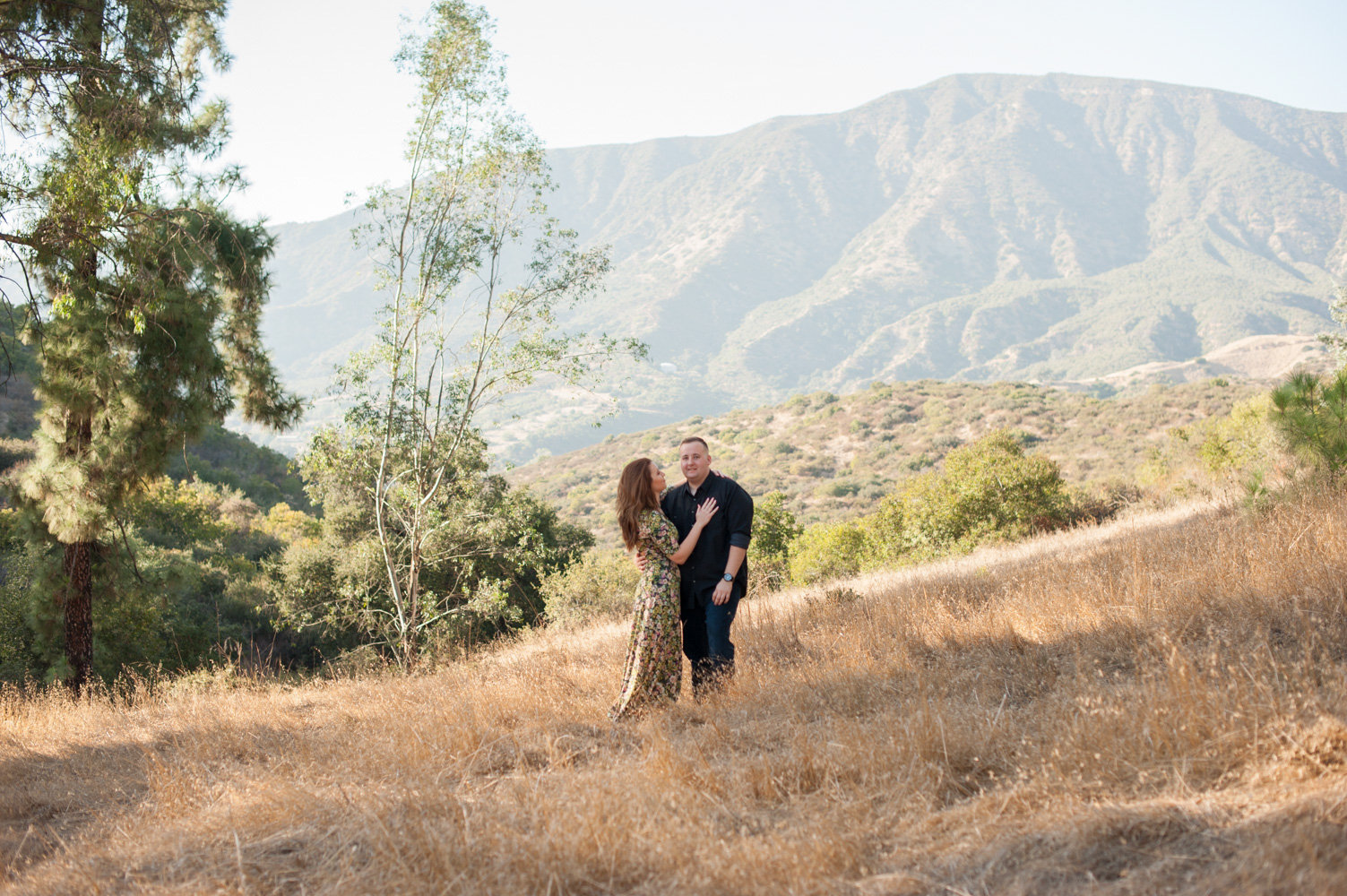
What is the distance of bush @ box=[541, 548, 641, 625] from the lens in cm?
1603

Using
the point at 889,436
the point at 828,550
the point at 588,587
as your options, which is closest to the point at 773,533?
the point at 828,550

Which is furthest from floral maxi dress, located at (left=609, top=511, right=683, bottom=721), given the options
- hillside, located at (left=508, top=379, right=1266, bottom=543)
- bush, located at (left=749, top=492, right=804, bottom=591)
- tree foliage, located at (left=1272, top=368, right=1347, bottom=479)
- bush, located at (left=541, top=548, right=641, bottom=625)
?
hillside, located at (left=508, top=379, right=1266, bottom=543)

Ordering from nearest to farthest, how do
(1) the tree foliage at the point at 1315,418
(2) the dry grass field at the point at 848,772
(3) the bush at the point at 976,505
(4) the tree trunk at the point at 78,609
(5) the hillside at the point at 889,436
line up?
(2) the dry grass field at the point at 848,772 → (1) the tree foliage at the point at 1315,418 → (4) the tree trunk at the point at 78,609 → (3) the bush at the point at 976,505 → (5) the hillside at the point at 889,436

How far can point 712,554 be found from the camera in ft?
15.4

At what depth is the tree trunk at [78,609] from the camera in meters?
9.77

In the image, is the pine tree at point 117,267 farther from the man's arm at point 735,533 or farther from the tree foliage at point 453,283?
the man's arm at point 735,533

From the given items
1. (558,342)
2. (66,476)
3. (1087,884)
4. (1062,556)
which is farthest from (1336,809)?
(66,476)

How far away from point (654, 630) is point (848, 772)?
1578mm

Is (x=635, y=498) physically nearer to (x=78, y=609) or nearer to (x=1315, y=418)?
(x=1315, y=418)

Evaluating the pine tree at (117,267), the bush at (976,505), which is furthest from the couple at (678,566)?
the bush at (976,505)

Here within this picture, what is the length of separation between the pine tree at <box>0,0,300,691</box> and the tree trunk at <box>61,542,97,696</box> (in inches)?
0.8

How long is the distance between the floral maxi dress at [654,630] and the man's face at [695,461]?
34 cm

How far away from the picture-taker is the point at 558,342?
998 centimetres

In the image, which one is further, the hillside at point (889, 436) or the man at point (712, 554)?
the hillside at point (889, 436)
